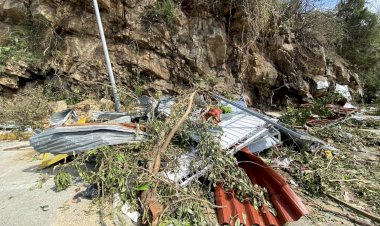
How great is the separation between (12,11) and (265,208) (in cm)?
824

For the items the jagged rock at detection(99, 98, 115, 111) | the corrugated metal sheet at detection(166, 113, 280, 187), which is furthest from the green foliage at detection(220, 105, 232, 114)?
the jagged rock at detection(99, 98, 115, 111)

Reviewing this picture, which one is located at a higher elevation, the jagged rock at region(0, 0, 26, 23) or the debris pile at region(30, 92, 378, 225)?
the jagged rock at region(0, 0, 26, 23)

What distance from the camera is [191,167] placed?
2318 millimetres

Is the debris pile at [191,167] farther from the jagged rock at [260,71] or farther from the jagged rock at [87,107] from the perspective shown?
the jagged rock at [260,71]

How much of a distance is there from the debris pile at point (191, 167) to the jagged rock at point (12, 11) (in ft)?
19.6

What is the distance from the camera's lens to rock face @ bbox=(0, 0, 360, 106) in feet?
21.0

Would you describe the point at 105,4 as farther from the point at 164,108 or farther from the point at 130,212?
the point at 130,212

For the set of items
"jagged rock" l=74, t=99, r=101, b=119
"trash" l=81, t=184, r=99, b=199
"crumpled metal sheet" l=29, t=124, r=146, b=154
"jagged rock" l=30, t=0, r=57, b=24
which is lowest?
"trash" l=81, t=184, r=99, b=199

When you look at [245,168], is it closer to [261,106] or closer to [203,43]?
[203,43]

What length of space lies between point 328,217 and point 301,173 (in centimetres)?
73

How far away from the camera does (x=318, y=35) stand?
9227 mm

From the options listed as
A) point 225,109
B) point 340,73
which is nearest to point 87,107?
point 225,109

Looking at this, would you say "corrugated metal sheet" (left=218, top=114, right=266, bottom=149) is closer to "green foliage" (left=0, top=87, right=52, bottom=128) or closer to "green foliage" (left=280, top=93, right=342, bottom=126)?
"green foliage" (left=280, top=93, right=342, bottom=126)

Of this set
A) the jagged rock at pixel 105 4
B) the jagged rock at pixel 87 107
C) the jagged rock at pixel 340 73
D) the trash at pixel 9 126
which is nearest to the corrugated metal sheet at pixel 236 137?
the jagged rock at pixel 87 107
